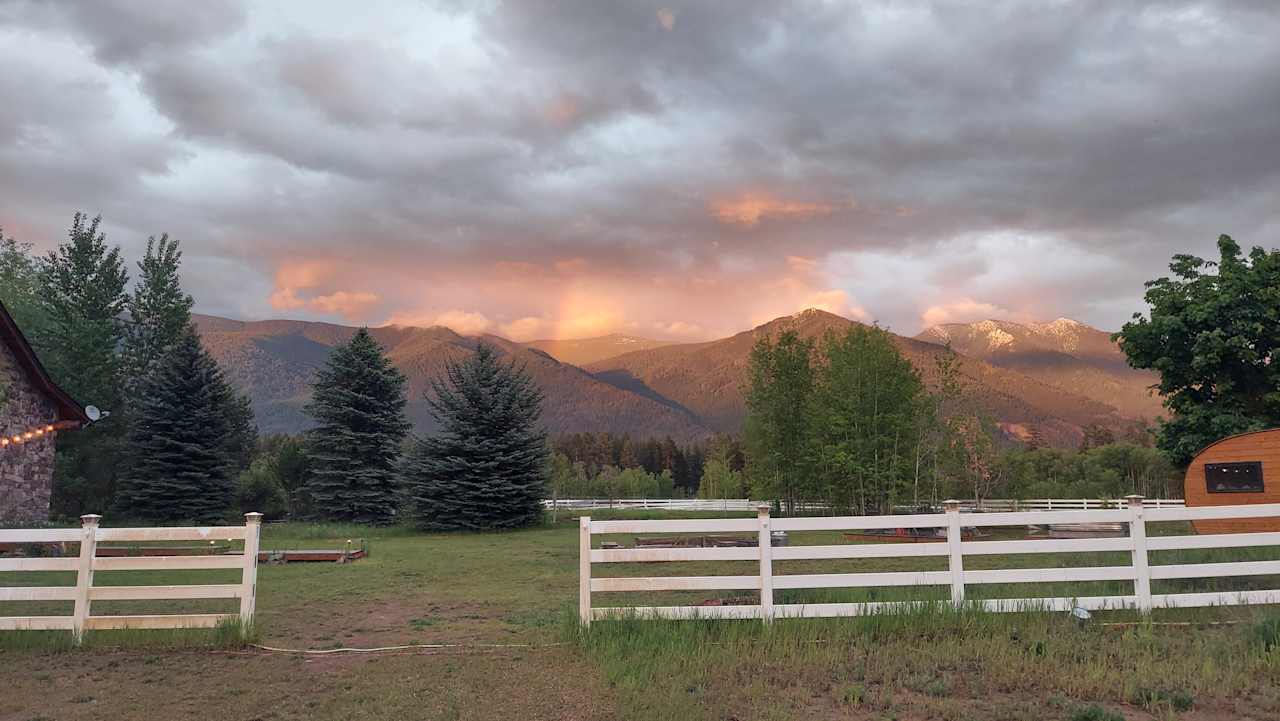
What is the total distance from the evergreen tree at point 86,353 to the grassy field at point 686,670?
31609 millimetres

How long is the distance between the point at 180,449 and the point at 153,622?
2785 centimetres

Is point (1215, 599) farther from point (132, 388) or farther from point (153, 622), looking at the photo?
point (132, 388)

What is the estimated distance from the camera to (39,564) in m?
8.04

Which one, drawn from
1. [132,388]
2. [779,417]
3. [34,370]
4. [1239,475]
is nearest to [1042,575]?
[1239,475]

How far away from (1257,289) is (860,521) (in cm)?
2170

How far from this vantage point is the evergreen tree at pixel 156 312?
38281mm

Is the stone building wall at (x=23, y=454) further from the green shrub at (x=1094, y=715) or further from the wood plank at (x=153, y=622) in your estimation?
the green shrub at (x=1094, y=715)

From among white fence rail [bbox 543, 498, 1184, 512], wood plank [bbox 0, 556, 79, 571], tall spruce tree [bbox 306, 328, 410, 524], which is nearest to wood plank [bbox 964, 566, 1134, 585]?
wood plank [bbox 0, 556, 79, 571]

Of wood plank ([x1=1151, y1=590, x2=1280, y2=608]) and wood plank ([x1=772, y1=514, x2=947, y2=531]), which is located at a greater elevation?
wood plank ([x1=772, y1=514, x2=947, y2=531])

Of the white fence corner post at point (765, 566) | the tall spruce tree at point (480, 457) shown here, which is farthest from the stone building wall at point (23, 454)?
the white fence corner post at point (765, 566)

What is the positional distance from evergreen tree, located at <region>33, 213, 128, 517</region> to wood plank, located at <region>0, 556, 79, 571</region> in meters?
29.9

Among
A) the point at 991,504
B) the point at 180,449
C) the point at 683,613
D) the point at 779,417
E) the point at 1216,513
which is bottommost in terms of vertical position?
the point at 991,504

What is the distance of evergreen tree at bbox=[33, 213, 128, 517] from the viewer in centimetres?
3331

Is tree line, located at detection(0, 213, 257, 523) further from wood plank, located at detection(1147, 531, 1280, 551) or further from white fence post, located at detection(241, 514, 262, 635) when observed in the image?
wood plank, located at detection(1147, 531, 1280, 551)
